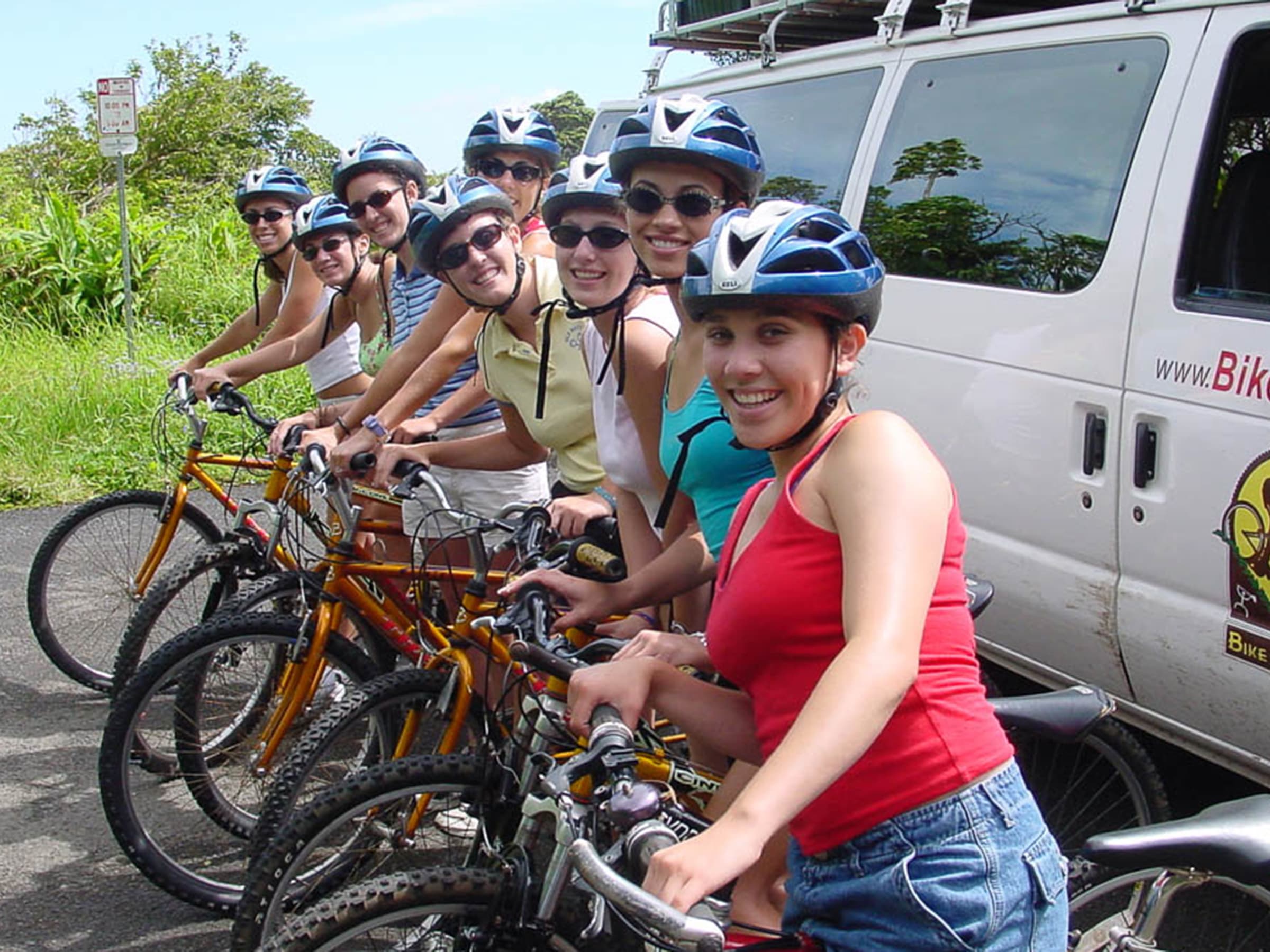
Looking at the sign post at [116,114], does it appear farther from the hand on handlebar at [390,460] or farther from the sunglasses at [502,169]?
the hand on handlebar at [390,460]

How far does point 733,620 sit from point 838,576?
0.65ft

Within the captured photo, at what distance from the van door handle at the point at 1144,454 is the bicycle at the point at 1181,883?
1.00 meters

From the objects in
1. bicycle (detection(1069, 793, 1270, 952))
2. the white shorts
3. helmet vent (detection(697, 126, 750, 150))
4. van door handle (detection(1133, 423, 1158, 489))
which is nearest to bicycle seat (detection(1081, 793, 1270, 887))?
bicycle (detection(1069, 793, 1270, 952))

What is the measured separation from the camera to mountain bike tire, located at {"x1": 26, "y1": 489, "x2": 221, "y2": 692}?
5.60 m

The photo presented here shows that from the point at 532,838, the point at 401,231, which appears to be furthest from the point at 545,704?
the point at 401,231

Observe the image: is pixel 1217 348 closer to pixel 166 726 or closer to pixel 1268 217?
pixel 1268 217

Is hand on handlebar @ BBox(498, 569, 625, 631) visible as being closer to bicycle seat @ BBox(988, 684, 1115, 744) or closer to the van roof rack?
bicycle seat @ BBox(988, 684, 1115, 744)

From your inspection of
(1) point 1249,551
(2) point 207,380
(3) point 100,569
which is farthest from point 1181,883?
(3) point 100,569

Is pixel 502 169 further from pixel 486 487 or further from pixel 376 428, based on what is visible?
pixel 376 428

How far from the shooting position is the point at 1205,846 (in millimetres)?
2219

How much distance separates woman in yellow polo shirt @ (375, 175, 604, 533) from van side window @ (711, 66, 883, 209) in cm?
111

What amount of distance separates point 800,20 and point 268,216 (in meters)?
2.46

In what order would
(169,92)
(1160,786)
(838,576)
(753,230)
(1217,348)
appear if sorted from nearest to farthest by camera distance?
(838,576)
(753,230)
(1217,348)
(1160,786)
(169,92)

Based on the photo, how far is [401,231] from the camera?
4977 millimetres
